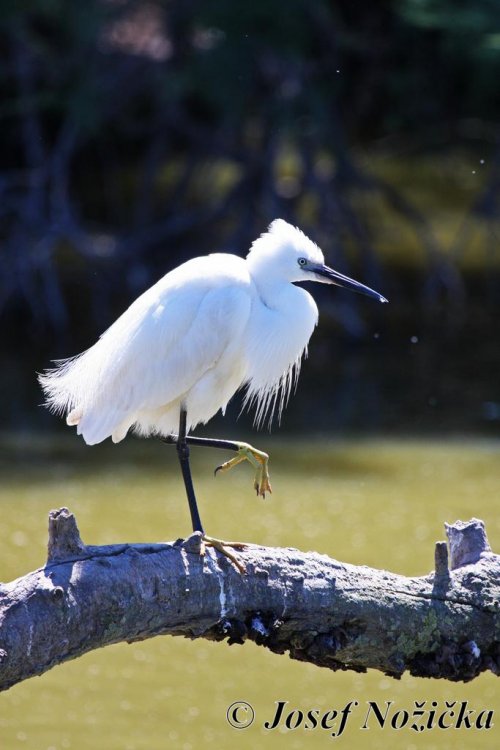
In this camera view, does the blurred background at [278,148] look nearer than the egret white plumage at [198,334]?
No

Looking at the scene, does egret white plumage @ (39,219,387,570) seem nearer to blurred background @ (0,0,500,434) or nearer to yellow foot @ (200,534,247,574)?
yellow foot @ (200,534,247,574)

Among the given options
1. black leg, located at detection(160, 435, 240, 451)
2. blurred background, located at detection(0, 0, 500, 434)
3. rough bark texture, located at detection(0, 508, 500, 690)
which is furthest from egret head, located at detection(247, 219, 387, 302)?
blurred background, located at detection(0, 0, 500, 434)

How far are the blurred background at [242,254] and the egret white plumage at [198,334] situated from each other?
1120 millimetres

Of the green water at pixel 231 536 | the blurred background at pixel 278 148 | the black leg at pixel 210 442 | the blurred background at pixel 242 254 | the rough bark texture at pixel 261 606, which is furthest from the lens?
the blurred background at pixel 278 148

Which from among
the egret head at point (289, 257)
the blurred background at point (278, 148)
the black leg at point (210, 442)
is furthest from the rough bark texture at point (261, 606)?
the blurred background at point (278, 148)

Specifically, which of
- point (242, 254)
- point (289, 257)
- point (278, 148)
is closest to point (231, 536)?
point (289, 257)

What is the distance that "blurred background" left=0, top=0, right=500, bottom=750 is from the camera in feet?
14.7

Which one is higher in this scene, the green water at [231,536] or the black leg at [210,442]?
the black leg at [210,442]

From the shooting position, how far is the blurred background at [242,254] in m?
4.48

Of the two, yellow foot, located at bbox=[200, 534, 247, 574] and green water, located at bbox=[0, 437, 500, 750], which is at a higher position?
yellow foot, located at bbox=[200, 534, 247, 574]

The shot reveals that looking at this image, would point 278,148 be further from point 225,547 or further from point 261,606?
point 261,606

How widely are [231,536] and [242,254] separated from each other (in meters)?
3.91

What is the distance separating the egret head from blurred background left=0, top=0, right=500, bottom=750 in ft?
5.02

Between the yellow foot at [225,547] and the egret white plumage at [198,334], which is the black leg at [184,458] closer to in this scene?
the egret white plumage at [198,334]
